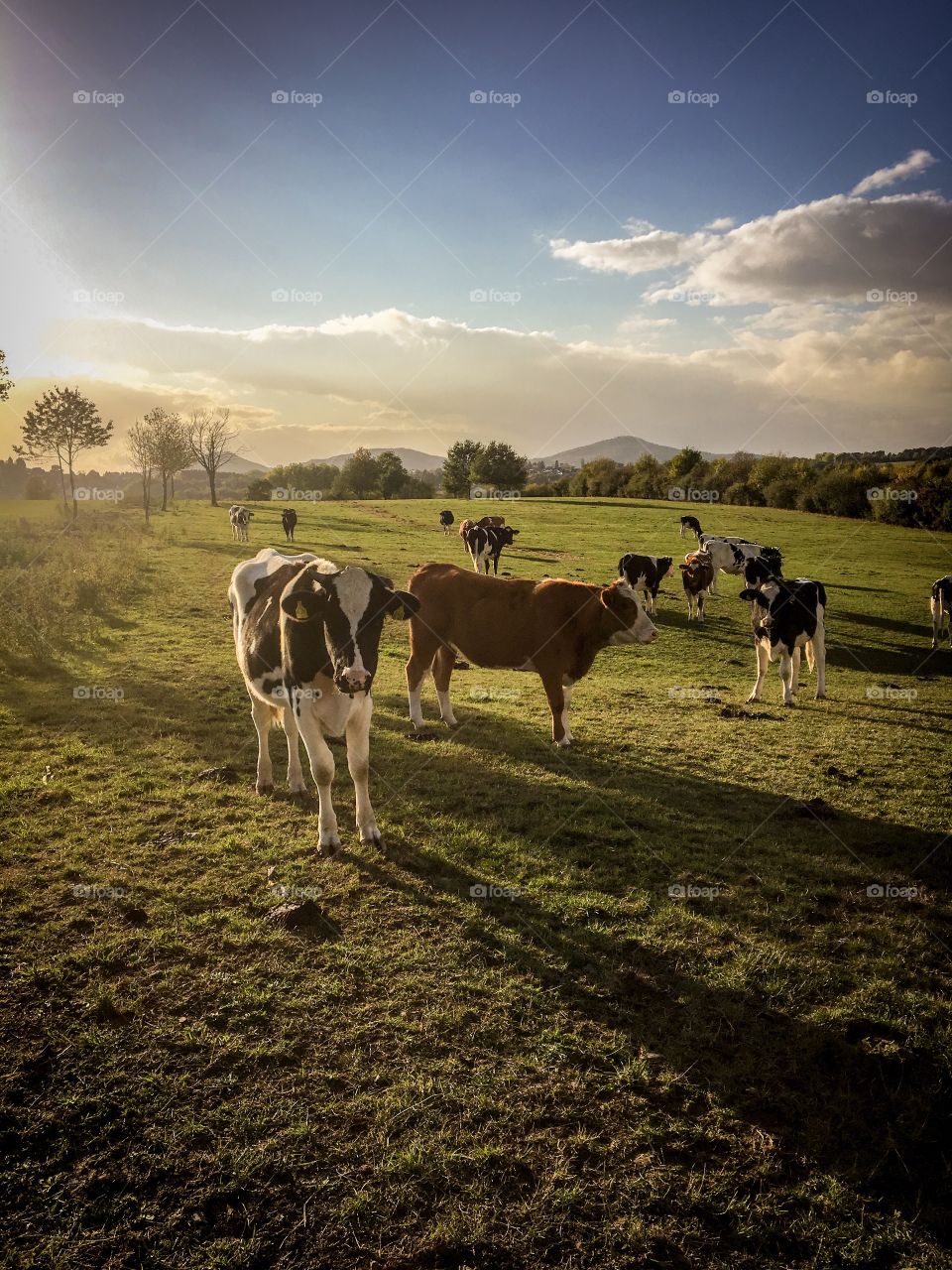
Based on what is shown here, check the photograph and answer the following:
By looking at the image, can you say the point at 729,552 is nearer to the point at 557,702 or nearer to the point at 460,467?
the point at 557,702

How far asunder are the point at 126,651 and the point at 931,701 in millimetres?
16288

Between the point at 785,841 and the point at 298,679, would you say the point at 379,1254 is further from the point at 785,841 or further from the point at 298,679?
the point at 785,841

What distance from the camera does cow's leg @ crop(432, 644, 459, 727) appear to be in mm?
10062

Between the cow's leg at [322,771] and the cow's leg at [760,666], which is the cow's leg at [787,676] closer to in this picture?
the cow's leg at [760,666]

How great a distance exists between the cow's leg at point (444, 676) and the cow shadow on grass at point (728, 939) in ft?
5.81

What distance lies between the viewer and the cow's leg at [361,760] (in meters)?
6.41

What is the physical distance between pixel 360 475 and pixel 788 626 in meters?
88.3

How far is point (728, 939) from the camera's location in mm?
5203

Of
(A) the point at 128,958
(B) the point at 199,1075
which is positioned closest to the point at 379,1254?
(B) the point at 199,1075

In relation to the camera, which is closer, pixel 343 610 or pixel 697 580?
pixel 343 610

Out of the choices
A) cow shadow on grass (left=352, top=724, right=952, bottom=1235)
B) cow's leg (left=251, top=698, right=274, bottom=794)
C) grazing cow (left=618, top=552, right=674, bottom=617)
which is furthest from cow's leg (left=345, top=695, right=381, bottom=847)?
grazing cow (left=618, top=552, right=674, bottom=617)

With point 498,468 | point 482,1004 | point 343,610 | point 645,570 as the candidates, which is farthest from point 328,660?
point 498,468

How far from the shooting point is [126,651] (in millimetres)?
13969

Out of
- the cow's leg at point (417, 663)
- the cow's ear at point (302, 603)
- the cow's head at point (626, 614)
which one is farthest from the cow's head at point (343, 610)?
the cow's head at point (626, 614)
